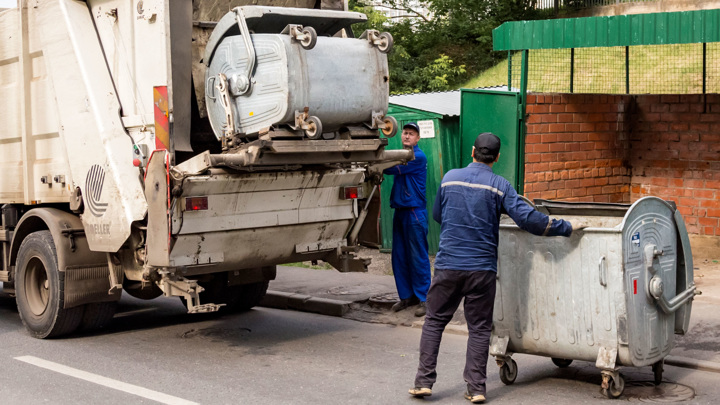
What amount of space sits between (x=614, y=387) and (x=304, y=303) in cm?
401

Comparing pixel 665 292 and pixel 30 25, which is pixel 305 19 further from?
pixel 665 292

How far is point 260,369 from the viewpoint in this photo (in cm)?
645

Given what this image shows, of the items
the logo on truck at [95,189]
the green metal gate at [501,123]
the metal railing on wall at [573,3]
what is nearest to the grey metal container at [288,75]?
the logo on truck at [95,189]

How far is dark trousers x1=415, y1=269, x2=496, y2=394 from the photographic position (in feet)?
17.8

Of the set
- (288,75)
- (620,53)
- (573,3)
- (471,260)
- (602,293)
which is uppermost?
(573,3)

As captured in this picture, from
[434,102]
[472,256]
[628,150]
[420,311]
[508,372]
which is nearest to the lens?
[472,256]

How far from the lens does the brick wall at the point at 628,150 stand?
10.6 meters

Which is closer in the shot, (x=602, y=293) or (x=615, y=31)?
(x=602, y=293)

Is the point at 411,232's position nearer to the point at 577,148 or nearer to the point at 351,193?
the point at 351,193

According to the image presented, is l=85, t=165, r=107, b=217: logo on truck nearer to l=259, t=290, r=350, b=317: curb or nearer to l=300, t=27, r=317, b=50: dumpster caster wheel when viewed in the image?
l=300, t=27, r=317, b=50: dumpster caster wheel

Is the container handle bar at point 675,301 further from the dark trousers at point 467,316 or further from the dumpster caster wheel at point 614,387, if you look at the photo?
the dark trousers at point 467,316

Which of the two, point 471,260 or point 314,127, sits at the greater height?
point 314,127

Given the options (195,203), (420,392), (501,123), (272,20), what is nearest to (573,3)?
(501,123)


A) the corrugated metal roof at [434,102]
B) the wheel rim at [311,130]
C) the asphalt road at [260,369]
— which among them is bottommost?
the asphalt road at [260,369]
